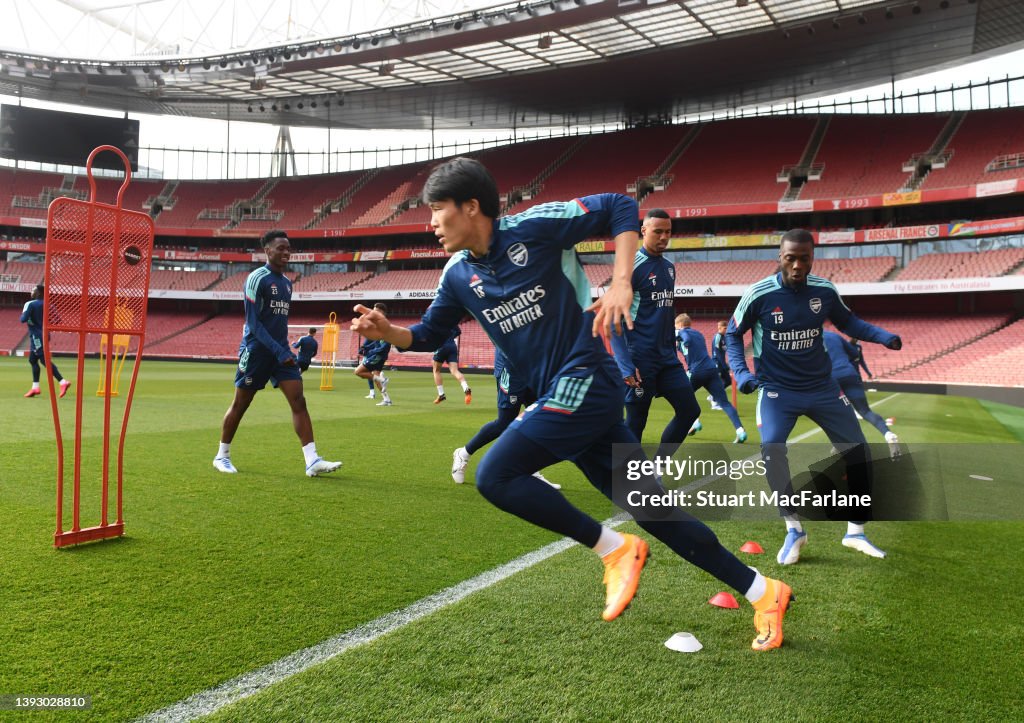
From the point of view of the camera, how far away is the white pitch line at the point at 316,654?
7.22 feet

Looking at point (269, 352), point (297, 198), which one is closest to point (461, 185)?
point (269, 352)

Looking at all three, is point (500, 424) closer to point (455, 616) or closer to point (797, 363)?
point (797, 363)

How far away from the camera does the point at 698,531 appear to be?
273 centimetres

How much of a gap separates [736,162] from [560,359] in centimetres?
4351

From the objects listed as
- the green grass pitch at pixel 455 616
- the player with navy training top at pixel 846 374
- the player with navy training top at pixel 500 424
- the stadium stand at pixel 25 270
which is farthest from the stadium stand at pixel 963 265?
the stadium stand at pixel 25 270

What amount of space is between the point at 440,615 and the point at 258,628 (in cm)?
77

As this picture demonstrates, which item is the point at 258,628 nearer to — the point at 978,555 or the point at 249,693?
the point at 249,693

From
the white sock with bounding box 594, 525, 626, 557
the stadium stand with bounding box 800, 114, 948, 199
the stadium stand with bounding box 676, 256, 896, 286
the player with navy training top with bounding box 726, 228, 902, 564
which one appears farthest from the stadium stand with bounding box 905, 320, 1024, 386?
the white sock with bounding box 594, 525, 626, 557

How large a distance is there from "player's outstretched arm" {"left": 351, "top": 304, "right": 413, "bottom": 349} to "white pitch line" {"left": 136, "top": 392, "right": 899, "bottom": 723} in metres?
1.22

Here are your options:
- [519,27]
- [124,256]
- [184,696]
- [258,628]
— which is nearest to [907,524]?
[258,628]

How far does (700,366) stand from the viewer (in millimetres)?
8789

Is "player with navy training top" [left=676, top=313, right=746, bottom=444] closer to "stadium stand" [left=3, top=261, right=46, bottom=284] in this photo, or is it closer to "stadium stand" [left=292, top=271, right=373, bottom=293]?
"stadium stand" [left=292, top=271, right=373, bottom=293]

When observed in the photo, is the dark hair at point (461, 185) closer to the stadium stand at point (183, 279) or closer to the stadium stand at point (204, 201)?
the stadium stand at point (183, 279)

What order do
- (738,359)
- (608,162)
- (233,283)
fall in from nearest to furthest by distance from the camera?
(738,359), (608,162), (233,283)
